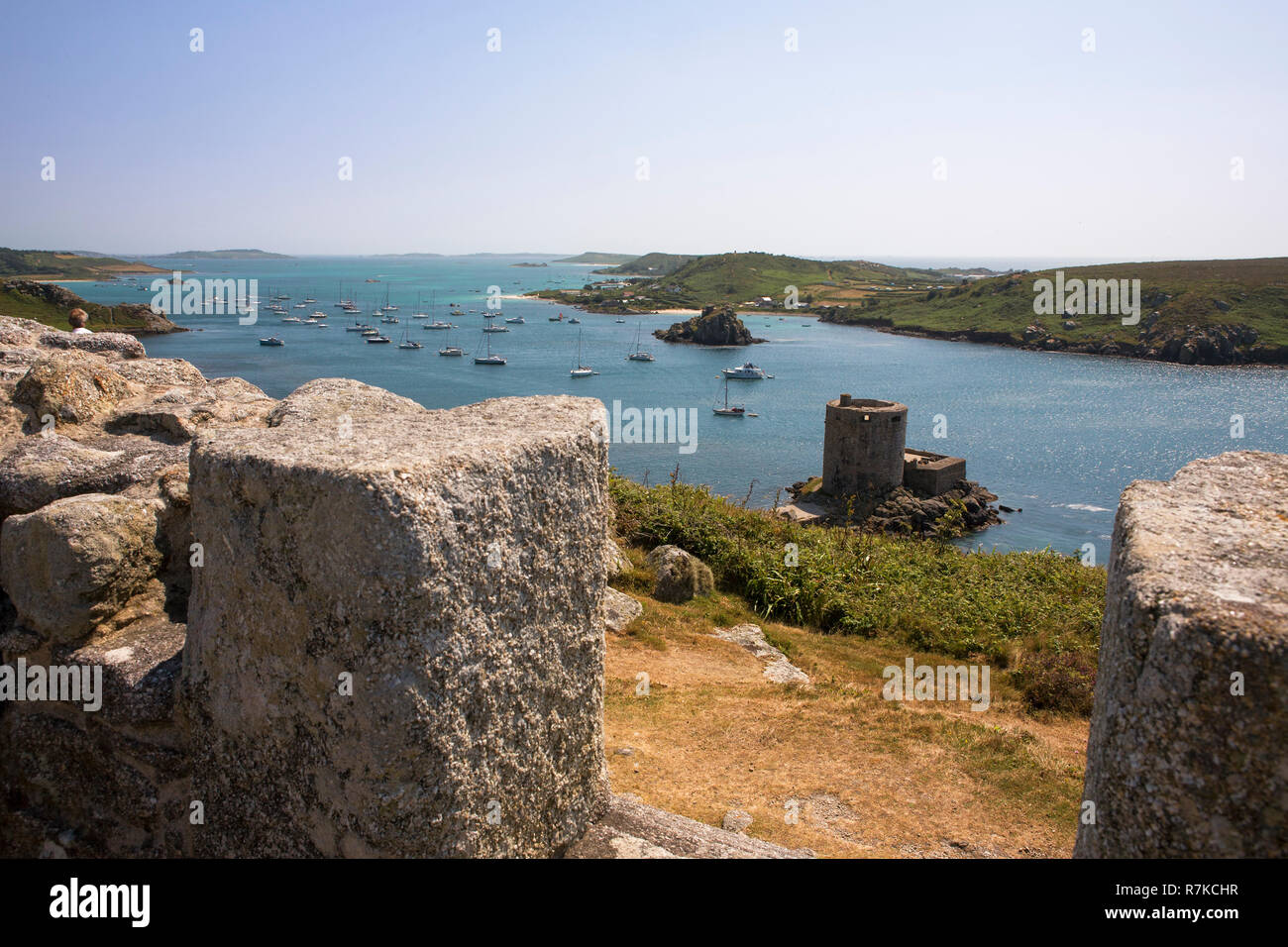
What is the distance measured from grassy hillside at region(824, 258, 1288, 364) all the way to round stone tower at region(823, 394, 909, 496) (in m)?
77.5

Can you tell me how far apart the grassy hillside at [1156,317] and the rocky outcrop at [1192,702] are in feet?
365

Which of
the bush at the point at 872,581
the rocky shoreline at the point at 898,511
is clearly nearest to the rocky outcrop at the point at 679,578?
the bush at the point at 872,581

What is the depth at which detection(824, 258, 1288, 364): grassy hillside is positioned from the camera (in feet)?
314

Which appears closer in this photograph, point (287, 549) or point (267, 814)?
point (287, 549)

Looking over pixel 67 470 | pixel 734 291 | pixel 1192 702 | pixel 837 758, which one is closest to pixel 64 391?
pixel 67 470

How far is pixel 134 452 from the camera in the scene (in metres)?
4.52

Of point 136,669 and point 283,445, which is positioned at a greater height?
point 283,445

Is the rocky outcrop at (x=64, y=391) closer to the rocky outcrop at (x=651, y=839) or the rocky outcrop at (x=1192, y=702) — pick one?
the rocky outcrop at (x=651, y=839)

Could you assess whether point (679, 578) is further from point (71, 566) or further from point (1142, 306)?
point (1142, 306)

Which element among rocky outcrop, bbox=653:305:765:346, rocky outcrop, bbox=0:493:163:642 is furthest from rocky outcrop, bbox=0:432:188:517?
rocky outcrop, bbox=653:305:765:346

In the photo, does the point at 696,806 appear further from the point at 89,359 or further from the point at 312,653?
the point at 89,359
